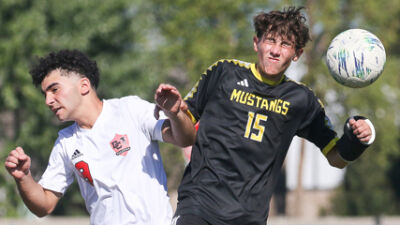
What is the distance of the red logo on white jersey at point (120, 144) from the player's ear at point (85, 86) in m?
0.48

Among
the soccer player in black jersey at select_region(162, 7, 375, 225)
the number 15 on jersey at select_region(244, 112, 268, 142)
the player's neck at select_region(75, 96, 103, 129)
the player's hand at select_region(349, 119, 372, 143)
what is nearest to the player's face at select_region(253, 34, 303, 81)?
the soccer player in black jersey at select_region(162, 7, 375, 225)

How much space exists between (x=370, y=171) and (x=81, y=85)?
1201 inches

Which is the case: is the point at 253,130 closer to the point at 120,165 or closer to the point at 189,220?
the point at 189,220

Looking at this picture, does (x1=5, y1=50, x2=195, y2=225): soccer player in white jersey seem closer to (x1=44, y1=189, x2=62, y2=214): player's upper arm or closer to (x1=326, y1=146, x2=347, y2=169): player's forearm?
(x1=44, y1=189, x2=62, y2=214): player's upper arm

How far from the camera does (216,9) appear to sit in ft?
95.7

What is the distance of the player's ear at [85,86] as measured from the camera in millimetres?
6293

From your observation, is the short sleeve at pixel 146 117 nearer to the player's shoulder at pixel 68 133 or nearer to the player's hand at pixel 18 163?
the player's shoulder at pixel 68 133

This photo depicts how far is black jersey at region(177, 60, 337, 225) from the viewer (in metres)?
5.79

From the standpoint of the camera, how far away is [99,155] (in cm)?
613

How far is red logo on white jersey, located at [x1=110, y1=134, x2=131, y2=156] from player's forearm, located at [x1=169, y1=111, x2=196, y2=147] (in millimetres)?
532

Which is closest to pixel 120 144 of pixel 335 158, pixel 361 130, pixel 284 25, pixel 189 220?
pixel 189 220

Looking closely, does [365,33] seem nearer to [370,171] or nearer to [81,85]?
[81,85]

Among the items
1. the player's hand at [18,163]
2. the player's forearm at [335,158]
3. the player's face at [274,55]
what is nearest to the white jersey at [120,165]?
the player's hand at [18,163]

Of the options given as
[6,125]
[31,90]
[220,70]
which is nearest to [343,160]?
[220,70]
